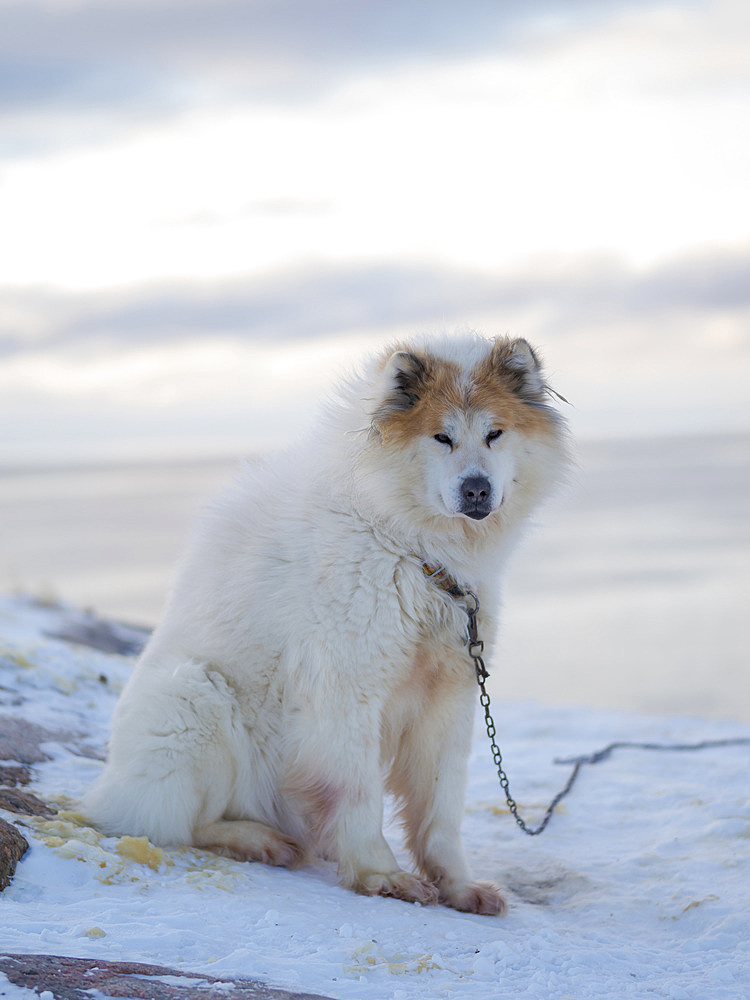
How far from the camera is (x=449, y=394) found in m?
3.88

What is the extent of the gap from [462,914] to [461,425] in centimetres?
193

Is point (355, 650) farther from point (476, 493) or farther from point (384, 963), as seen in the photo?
point (384, 963)

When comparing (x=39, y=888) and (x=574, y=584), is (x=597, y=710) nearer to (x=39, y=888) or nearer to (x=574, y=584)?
(x=39, y=888)

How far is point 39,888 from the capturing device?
304cm

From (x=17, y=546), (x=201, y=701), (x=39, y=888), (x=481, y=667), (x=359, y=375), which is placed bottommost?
(x=39, y=888)

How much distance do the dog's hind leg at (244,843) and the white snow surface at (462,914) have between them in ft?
0.24

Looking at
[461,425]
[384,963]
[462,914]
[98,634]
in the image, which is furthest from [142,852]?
[98,634]

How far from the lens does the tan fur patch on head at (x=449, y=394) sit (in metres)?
3.86

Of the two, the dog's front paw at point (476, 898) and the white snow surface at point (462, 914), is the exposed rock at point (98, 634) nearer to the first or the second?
the white snow surface at point (462, 914)

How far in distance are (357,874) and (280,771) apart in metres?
0.51

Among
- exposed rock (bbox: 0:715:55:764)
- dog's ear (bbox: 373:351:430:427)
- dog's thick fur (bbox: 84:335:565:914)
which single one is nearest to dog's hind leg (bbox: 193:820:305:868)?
dog's thick fur (bbox: 84:335:565:914)

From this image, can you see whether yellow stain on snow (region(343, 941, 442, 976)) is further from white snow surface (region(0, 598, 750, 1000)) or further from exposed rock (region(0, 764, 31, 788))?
exposed rock (region(0, 764, 31, 788))

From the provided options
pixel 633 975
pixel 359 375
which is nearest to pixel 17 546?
pixel 359 375

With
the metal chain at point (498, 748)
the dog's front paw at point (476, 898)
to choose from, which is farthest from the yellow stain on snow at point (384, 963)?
the metal chain at point (498, 748)
